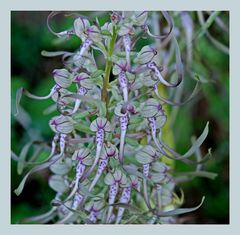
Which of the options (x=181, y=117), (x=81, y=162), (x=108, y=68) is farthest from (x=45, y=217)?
(x=181, y=117)

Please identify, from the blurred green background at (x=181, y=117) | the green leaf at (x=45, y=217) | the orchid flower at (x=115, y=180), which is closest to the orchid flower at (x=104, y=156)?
the orchid flower at (x=115, y=180)

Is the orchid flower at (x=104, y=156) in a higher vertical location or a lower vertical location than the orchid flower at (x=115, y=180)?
higher

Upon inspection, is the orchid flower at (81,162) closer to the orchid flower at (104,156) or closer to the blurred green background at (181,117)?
the orchid flower at (104,156)

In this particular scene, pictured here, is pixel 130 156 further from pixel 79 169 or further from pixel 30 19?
pixel 30 19

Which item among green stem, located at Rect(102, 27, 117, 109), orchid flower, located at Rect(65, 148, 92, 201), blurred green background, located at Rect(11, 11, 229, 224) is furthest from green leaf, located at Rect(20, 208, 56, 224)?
blurred green background, located at Rect(11, 11, 229, 224)

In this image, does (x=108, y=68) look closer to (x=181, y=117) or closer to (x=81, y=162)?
(x=81, y=162)

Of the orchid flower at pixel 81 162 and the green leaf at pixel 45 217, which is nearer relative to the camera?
the orchid flower at pixel 81 162

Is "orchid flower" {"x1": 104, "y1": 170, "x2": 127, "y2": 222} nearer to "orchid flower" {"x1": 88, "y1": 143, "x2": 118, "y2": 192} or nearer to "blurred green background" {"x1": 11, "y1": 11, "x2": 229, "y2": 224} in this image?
"orchid flower" {"x1": 88, "y1": 143, "x2": 118, "y2": 192}

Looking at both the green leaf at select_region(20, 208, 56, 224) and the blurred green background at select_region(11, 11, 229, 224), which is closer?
the green leaf at select_region(20, 208, 56, 224)
